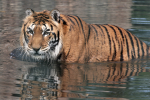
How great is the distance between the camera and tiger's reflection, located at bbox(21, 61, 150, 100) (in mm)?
3312

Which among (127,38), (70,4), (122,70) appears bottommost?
(122,70)

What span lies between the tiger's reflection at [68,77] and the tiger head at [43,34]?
261 millimetres

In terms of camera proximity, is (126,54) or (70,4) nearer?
(126,54)

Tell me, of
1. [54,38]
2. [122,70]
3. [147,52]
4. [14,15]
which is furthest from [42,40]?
[14,15]

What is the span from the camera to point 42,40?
4.10m

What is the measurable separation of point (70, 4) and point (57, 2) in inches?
26.3

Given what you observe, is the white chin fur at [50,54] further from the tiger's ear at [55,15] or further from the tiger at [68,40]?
the tiger's ear at [55,15]

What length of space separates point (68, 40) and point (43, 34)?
37cm

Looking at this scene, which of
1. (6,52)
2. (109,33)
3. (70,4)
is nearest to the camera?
(109,33)

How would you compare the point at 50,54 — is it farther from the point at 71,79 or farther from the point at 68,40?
the point at 71,79

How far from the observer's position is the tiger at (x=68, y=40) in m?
4.16

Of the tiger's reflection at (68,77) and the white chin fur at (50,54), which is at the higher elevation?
the white chin fur at (50,54)

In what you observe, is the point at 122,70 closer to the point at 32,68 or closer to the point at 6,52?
the point at 32,68

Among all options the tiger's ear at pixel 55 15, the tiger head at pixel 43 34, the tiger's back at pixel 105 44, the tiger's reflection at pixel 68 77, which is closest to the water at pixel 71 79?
the tiger's reflection at pixel 68 77
